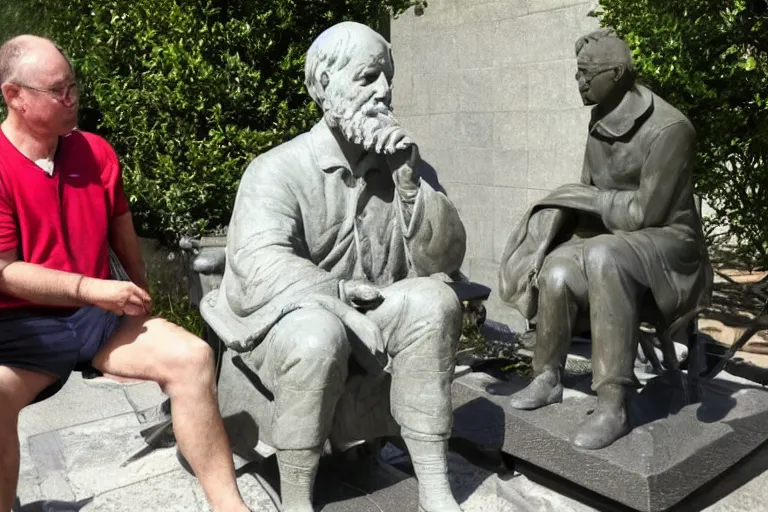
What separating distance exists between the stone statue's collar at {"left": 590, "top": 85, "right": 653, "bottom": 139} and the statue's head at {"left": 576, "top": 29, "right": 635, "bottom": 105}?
0.12 feet

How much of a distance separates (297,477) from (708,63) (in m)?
2.90

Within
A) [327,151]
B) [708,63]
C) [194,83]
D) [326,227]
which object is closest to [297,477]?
[326,227]

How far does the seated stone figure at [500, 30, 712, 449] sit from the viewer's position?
2.88 m

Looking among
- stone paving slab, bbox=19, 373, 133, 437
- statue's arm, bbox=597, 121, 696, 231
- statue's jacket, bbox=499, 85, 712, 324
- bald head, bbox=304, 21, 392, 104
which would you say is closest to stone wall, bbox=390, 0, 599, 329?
statue's jacket, bbox=499, 85, 712, 324

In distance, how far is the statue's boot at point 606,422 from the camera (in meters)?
2.82

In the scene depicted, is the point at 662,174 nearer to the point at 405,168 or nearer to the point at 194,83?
the point at 405,168

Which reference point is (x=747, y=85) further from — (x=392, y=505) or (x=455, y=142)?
(x=392, y=505)

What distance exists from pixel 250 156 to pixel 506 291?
2247mm

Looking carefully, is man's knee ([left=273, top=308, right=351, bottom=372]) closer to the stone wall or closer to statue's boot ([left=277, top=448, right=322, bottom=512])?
statue's boot ([left=277, top=448, right=322, bottom=512])

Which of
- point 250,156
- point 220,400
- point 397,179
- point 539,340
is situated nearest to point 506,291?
point 539,340

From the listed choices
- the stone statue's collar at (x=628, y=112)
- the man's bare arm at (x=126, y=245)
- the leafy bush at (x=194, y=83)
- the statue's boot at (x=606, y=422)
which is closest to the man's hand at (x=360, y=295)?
the man's bare arm at (x=126, y=245)

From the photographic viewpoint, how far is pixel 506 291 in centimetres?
331

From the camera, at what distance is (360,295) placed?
2.51m

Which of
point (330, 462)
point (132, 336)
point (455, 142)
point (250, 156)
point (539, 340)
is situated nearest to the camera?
point (132, 336)
